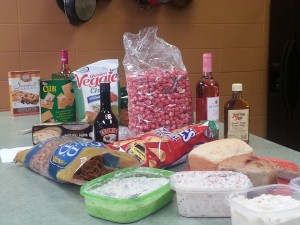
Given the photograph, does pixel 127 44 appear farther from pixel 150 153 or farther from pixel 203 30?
pixel 203 30

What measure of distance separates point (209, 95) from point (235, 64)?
1591 mm

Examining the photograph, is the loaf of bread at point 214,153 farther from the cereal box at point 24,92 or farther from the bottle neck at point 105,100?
the cereal box at point 24,92

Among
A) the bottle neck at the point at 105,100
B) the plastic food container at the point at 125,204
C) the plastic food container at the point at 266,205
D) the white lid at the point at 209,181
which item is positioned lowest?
the plastic food container at the point at 125,204

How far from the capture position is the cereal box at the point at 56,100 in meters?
1.61

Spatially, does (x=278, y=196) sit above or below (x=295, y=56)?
below

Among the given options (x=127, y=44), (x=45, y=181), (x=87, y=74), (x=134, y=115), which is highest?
(x=127, y=44)

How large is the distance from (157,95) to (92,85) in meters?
0.29

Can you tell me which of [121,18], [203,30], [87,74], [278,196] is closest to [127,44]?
[87,74]

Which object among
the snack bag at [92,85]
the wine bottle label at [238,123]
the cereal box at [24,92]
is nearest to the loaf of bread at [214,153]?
the wine bottle label at [238,123]

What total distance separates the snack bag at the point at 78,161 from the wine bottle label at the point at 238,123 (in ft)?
1.27

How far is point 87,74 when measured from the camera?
157 centimetres

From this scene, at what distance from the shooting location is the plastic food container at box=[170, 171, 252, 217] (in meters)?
0.82

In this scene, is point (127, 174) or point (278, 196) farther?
point (127, 174)

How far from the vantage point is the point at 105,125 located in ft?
4.26
